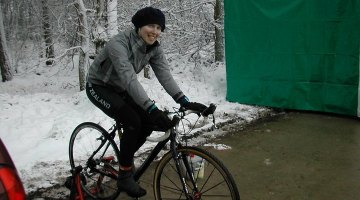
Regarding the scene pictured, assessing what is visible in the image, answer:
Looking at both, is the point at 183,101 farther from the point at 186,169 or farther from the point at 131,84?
the point at 186,169

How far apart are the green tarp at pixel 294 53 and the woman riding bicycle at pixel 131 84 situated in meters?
4.52

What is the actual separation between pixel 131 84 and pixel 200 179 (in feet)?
5.37

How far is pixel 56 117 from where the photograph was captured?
23.7 feet

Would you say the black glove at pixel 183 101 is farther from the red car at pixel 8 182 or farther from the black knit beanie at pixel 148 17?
the red car at pixel 8 182

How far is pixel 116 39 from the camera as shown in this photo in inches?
139

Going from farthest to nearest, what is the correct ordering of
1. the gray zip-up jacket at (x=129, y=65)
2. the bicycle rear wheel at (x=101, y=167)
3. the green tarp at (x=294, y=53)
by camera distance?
1. the green tarp at (x=294, y=53)
2. the bicycle rear wheel at (x=101, y=167)
3. the gray zip-up jacket at (x=129, y=65)

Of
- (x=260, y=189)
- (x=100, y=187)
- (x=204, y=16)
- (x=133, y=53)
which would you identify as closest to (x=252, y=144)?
(x=260, y=189)

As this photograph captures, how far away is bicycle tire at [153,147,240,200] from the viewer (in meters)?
3.20

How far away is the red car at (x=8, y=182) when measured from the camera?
1995 mm

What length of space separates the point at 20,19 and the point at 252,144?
20263 mm

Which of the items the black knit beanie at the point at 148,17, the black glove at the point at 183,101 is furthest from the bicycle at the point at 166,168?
the black knit beanie at the point at 148,17

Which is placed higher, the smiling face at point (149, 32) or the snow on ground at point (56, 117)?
the smiling face at point (149, 32)

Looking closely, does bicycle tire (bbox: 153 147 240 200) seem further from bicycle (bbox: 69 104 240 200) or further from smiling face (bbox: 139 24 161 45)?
smiling face (bbox: 139 24 161 45)

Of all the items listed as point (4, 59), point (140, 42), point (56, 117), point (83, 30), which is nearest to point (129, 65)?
point (140, 42)
